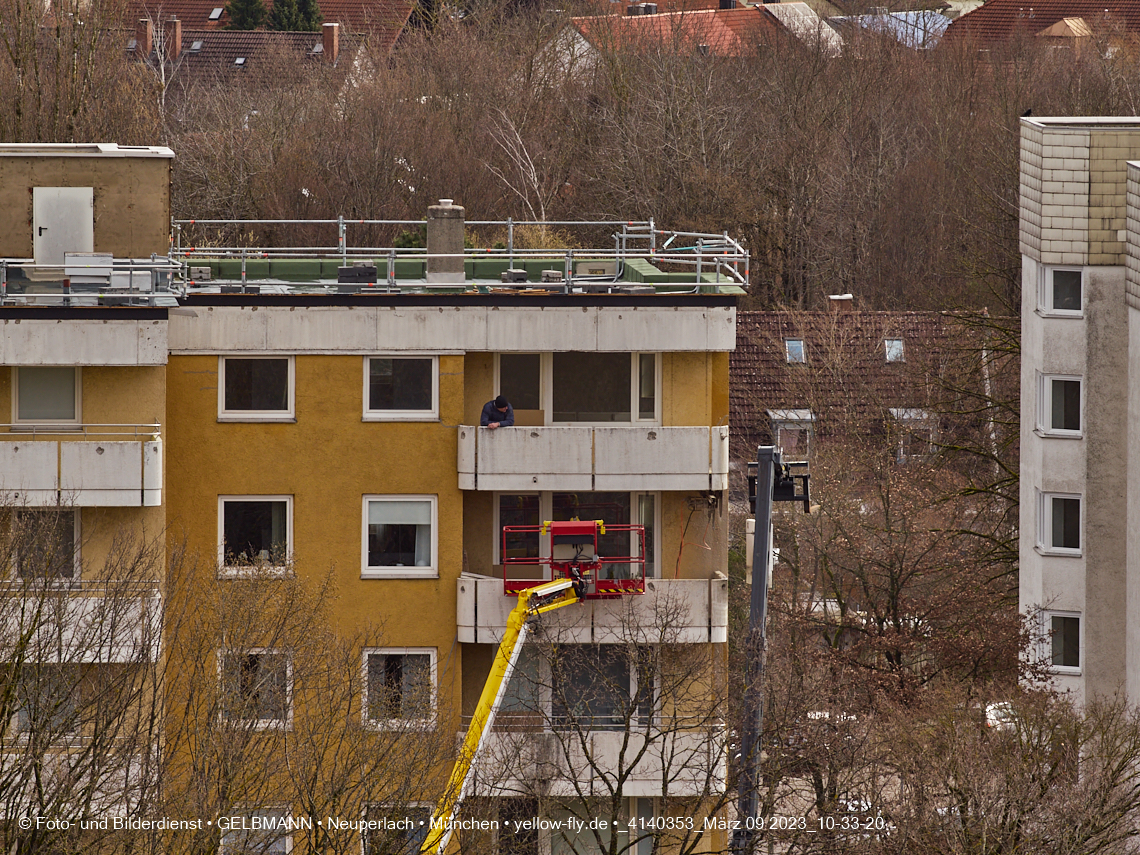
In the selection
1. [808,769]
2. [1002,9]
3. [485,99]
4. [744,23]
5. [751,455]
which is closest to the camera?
[808,769]

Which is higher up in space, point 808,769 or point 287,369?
point 287,369

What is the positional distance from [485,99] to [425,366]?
2373 inches

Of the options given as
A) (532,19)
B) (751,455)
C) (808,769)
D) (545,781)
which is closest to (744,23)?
(532,19)

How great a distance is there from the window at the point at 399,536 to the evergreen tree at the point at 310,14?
324 feet

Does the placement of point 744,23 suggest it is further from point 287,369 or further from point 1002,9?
point 287,369

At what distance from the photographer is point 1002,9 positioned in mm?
127500

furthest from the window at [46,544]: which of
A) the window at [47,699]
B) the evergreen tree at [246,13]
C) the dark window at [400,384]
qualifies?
the evergreen tree at [246,13]

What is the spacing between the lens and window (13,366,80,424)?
28.9 meters

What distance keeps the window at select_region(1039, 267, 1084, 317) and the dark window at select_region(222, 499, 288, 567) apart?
18489mm

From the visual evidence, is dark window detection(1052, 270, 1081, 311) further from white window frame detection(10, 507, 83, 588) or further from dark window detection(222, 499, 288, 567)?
white window frame detection(10, 507, 83, 588)

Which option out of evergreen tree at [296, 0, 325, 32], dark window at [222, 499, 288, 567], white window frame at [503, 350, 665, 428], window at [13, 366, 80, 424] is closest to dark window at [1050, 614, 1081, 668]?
white window frame at [503, 350, 665, 428]

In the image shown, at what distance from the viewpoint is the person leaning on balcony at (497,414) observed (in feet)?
96.6

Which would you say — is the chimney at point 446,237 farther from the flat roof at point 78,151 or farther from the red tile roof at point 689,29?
the red tile roof at point 689,29

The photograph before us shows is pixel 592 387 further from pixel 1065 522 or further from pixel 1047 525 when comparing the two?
pixel 1065 522
